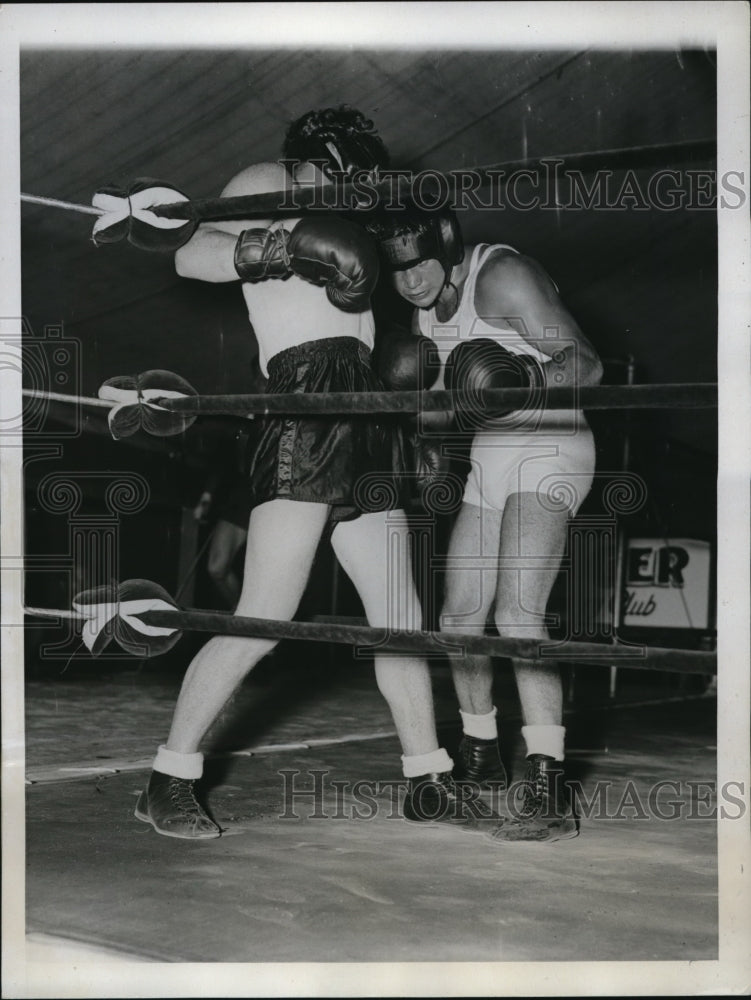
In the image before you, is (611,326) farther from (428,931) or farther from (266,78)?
(428,931)

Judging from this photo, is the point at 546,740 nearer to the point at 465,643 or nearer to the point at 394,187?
the point at 465,643

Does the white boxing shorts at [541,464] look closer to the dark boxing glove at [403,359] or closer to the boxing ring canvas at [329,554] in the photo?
the dark boxing glove at [403,359]

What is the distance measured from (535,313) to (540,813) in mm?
960

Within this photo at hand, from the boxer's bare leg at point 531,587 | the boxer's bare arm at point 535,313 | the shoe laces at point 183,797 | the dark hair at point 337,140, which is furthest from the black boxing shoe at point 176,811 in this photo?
the dark hair at point 337,140

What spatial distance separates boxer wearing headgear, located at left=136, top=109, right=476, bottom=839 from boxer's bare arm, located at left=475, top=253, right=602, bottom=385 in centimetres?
26

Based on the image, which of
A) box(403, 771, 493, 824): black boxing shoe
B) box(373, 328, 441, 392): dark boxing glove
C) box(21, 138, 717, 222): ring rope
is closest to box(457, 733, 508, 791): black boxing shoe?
box(403, 771, 493, 824): black boxing shoe

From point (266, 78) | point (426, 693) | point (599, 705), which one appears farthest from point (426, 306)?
point (599, 705)

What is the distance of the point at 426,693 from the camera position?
1953 mm

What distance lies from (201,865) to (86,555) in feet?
9.84

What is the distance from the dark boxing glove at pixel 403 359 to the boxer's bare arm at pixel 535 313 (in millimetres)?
145

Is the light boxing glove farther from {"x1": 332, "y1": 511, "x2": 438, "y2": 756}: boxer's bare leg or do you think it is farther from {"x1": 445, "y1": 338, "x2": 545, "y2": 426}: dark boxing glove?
{"x1": 332, "y1": 511, "x2": 438, "y2": 756}: boxer's bare leg

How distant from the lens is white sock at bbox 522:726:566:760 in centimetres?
198

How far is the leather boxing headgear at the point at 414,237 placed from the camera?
79.7 inches

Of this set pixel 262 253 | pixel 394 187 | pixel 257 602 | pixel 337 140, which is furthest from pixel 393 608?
pixel 337 140
